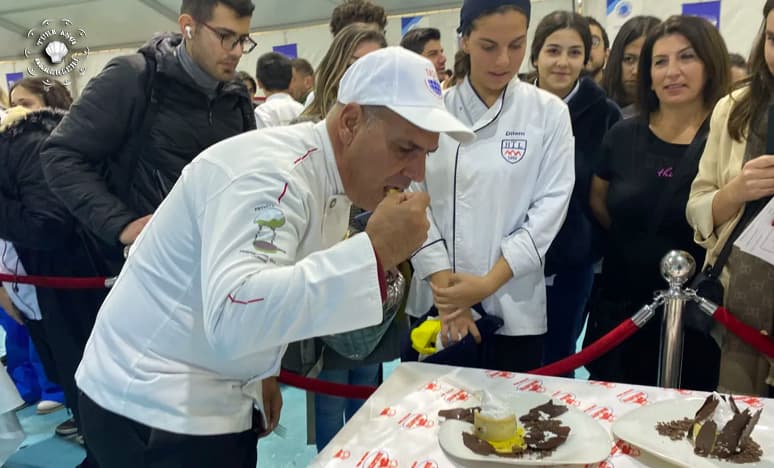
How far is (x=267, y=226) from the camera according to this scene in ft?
3.01

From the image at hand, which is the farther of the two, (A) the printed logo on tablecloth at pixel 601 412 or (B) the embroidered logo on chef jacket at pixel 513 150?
(B) the embroidered logo on chef jacket at pixel 513 150

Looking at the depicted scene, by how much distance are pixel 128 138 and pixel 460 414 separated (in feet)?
4.64

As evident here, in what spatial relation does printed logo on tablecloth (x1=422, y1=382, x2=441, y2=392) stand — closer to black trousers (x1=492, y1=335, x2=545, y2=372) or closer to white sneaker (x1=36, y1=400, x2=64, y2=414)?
black trousers (x1=492, y1=335, x2=545, y2=372)

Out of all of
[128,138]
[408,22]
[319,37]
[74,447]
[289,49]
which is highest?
[408,22]

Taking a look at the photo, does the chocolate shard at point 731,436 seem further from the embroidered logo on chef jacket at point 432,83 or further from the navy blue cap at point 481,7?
the navy blue cap at point 481,7

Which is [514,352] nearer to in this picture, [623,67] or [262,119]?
[623,67]

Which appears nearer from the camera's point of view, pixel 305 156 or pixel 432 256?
pixel 305 156

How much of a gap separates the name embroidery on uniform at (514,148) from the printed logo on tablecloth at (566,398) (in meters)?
0.75

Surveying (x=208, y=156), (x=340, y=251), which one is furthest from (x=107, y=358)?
(x=340, y=251)

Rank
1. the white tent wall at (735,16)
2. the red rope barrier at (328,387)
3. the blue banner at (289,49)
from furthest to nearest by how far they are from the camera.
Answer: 1. the blue banner at (289,49)
2. the white tent wall at (735,16)
3. the red rope barrier at (328,387)

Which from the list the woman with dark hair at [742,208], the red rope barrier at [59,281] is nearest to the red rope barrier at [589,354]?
the woman with dark hair at [742,208]

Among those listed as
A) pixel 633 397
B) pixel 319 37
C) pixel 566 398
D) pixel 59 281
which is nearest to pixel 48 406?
pixel 59 281

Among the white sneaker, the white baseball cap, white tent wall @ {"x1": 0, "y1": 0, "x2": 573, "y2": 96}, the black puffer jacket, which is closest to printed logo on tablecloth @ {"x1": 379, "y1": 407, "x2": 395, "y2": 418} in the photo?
the white baseball cap

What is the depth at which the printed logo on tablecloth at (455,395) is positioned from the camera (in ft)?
4.11
